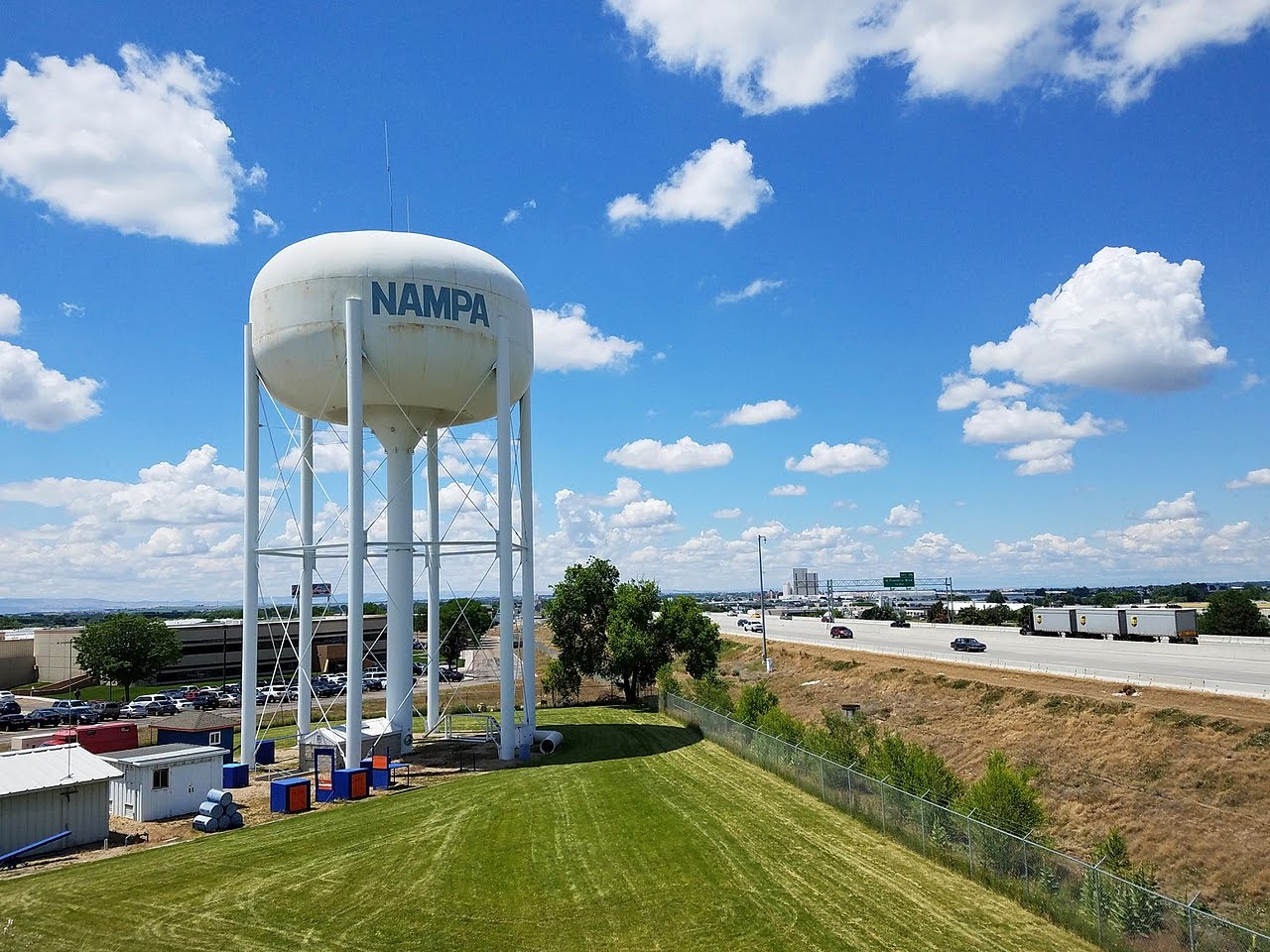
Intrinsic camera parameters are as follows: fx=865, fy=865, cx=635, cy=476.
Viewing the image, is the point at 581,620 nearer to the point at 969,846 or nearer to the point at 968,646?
the point at 968,646

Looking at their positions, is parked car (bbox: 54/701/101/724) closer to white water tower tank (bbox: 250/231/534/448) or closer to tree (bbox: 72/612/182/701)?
tree (bbox: 72/612/182/701)

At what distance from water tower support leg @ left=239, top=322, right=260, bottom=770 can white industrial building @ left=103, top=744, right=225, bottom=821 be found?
13.7 feet

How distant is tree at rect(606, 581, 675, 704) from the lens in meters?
52.5

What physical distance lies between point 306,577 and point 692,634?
28080mm

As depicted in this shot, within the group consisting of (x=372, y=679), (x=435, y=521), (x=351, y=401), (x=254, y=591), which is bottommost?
(x=372, y=679)

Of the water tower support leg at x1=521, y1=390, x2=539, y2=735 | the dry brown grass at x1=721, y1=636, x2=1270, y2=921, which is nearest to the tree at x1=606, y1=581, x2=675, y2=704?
the dry brown grass at x1=721, y1=636, x2=1270, y2=921

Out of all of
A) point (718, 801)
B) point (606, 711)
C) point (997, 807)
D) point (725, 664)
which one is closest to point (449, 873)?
point (718, 801)

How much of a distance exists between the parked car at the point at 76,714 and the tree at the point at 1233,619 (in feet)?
276

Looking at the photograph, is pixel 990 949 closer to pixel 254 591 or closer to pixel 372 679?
pixel 254 591

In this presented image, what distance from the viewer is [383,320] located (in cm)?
2842

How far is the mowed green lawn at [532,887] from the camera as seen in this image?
1507cm

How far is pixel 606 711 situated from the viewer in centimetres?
4781

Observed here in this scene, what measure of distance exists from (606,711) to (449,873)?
29.8m

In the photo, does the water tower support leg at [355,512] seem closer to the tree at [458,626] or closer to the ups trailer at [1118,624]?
the tree at [458,626]
